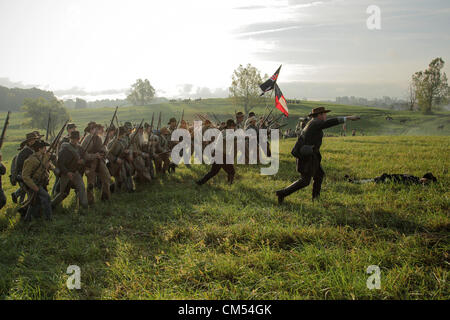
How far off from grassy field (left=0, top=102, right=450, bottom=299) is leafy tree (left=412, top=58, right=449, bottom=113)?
7848cm

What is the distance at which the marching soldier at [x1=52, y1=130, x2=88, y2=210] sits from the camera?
7.64m

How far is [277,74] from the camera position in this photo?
1341 cm

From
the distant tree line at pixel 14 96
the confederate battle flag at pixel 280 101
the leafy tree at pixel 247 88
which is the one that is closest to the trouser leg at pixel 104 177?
the confederate battle flag at pixel 280 101

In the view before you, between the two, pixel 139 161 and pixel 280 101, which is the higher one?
pixel 280 101

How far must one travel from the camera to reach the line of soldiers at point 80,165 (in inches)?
269

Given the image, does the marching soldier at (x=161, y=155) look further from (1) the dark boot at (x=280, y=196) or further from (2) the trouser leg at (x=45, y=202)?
(1) the dark boot at (x=280, y=196)

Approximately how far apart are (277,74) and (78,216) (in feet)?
35.2

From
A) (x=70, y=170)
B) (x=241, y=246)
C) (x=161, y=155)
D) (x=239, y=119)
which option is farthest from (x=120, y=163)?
(x=241, y=246)

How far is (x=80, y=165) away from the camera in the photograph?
8.05 metres

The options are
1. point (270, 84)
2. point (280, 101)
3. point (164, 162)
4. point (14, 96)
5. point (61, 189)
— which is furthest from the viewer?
point (14, 96)

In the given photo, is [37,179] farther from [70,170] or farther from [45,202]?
[70,170]

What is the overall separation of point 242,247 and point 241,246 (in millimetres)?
39

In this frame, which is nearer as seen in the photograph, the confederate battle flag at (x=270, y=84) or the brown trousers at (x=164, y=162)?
the brown trousers at (x=164, y=162)
